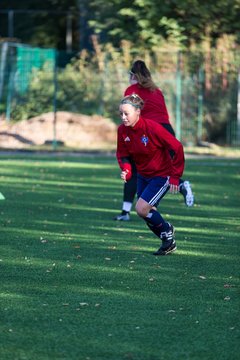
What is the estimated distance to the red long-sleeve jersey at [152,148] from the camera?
962 cm

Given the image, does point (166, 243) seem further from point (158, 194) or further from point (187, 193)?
point (187, 193)

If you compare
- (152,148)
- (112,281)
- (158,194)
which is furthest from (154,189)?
(112,281)

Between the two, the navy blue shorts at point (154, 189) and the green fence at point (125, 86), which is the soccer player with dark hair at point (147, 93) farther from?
the green fence at point (125, 86)

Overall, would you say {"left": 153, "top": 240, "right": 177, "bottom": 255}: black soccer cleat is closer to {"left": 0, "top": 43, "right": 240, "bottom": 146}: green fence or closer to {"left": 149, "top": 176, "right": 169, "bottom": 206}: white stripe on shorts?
{"left": 149, "top": 176, "right": 169, "bottom": 206}: white stripe on shorts

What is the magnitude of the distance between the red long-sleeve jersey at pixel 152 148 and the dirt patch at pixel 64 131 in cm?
1724

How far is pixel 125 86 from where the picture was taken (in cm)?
2797

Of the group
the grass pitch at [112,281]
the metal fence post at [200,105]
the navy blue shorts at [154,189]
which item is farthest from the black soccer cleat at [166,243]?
the metal fence post at [200,105]

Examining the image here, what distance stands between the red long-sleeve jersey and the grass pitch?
813 mm

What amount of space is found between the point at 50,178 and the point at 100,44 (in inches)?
583

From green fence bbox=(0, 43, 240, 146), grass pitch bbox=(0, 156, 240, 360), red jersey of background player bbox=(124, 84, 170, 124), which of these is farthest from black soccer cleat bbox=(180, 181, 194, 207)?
green fence bbox=(0, 43, 240, 146)

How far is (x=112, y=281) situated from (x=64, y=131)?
64.1 ft

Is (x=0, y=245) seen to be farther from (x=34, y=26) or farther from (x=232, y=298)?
(x=34, y=26)

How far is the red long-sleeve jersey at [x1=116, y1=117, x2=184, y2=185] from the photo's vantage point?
379 inches

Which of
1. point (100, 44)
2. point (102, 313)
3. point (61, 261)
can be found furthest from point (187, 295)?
point (100, 44)
